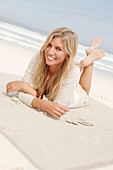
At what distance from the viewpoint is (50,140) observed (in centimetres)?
208

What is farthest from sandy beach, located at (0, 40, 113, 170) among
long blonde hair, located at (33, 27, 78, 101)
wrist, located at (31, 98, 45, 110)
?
long blonde hair, located at (33, 27, 78, 101)

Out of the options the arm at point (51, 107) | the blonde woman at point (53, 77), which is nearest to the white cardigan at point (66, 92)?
the blonde woman at point (53, 77)

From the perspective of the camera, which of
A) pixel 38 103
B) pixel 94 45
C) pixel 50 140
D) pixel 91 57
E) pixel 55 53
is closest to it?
pixel 50 140

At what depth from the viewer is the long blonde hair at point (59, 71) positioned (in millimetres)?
2820

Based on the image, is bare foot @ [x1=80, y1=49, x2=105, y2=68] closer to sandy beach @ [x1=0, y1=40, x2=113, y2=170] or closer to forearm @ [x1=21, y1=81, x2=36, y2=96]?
sandy beach @ [x1=0, y1=40, x2=113, y2=170]

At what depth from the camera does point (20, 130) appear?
84.1 inches

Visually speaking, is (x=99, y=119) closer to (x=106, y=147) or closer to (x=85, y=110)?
(x=85, y=110)

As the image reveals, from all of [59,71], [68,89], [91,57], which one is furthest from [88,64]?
[68,89]

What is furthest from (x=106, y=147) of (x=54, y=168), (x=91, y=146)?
(x=54, y=168)

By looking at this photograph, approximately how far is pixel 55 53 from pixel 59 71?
292 mm

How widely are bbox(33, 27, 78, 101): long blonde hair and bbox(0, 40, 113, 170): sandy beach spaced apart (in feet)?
1.28

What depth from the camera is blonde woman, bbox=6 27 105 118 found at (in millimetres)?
2783

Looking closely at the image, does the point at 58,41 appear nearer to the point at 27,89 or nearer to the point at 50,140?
the point at 27,89

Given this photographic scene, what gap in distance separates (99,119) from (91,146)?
3.48 ft
